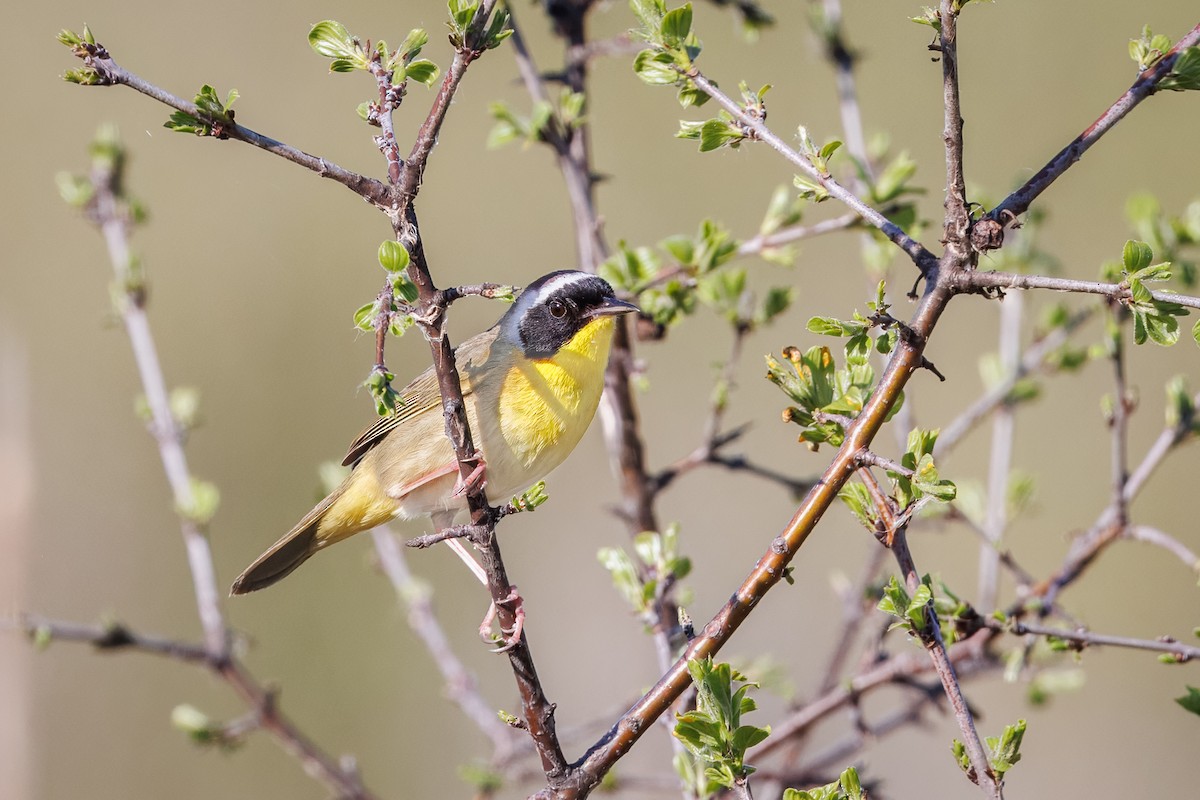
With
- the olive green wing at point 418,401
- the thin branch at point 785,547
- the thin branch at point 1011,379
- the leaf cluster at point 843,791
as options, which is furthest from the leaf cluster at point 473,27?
the thin branch at point 1011,379

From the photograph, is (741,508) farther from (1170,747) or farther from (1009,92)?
(1009,92)

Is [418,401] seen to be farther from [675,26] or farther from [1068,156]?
[1068,156]

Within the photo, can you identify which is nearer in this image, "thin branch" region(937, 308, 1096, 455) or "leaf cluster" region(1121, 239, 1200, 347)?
"leaf cluster" region(1121, 239, 1200, 347)

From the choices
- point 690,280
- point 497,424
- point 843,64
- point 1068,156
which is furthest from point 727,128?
point 843,64

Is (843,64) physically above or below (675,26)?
above

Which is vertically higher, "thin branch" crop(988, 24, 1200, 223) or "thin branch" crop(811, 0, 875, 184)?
"thin branch" crop(811, 0, 875, 184)

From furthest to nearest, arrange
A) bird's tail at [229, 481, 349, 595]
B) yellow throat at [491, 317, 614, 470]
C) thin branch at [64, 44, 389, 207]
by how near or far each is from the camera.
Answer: bird's tail at [229, 481, 349, 595] < yellow throat at [491, 317, 614, 470] < thin branch at [64, 44, 389, 207]

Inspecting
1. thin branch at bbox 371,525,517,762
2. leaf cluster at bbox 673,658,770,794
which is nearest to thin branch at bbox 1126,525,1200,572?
leaf cluster at bbox 673,658,770,794

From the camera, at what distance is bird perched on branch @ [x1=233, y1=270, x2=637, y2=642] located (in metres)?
3.72

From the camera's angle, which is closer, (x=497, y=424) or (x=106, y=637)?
(x=106, y=637)

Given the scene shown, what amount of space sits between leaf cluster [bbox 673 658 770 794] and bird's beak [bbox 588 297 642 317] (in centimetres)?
169

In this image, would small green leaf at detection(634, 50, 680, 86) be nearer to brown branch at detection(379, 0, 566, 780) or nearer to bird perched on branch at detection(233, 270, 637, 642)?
brown branch at detection(379, 0, 566, 780)

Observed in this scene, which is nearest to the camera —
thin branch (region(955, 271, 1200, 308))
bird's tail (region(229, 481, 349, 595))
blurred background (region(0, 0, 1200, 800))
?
thin branch (region(955, 271, 1200, 308))

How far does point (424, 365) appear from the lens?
7.39m
